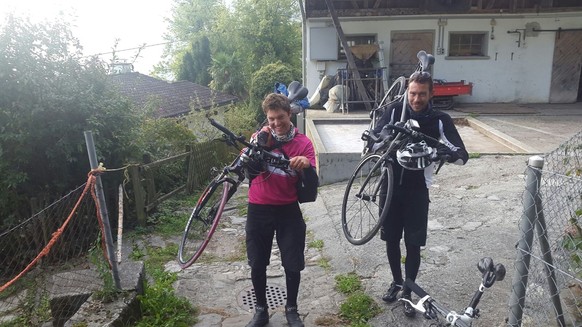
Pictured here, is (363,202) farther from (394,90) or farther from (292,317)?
(292,317)

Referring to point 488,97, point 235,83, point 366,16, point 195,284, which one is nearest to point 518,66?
point 488,97

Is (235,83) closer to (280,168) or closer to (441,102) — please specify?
(441,102)

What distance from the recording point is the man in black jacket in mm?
3043

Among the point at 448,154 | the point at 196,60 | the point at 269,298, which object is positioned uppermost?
the point at 196,60

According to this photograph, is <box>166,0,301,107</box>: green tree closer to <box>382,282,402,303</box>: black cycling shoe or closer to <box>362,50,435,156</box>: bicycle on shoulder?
<box>362,50,435,156</box>: bicycle on shoulder

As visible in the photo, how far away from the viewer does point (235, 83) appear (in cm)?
2853

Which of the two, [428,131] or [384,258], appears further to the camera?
[384,258]

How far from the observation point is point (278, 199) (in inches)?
124

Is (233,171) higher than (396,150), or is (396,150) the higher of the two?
(396,150)

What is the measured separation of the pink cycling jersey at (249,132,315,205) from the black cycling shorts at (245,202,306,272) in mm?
63

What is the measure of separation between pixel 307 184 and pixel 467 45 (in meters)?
13.0

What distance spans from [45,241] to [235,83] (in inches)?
946

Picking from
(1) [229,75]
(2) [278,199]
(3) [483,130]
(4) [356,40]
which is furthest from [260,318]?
(1) [229,75]

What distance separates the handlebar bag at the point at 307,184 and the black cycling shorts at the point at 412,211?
595 mm
